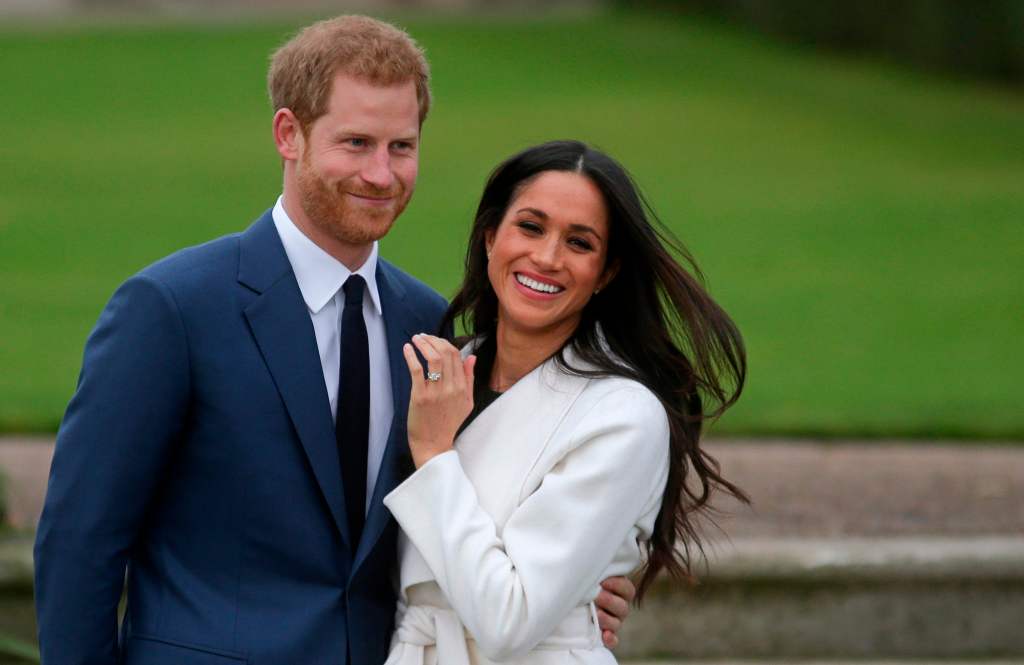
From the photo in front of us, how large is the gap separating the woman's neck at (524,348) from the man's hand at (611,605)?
0.52m

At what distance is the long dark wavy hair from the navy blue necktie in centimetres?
41

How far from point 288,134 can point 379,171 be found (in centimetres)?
23

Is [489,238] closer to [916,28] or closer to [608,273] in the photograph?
[608,273]

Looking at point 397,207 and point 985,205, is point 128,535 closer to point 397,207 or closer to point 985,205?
point 397,207

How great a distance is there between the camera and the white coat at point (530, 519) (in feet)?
10.3

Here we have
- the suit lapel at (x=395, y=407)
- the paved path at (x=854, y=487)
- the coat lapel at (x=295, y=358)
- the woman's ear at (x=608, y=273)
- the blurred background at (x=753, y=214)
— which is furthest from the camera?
the paved path at (x=854, y=487)

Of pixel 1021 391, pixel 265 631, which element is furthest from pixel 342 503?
pixel 1021 391

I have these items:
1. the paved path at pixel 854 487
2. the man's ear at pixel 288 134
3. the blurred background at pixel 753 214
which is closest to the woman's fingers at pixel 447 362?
the man's ear at pixel 288 134

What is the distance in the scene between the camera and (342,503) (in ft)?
10.7

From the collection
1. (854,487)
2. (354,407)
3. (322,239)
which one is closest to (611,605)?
(354,407)

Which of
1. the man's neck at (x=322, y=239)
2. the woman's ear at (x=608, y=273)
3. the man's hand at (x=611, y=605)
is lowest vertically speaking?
the man's hand at (x=611, y=605)

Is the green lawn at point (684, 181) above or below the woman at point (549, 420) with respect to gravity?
below

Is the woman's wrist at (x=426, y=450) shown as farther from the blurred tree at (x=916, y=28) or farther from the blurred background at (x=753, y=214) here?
the blurred tree at (x=916, y=28)

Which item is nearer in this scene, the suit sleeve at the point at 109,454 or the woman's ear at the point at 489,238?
the suit sleeve at the point at 109,454
